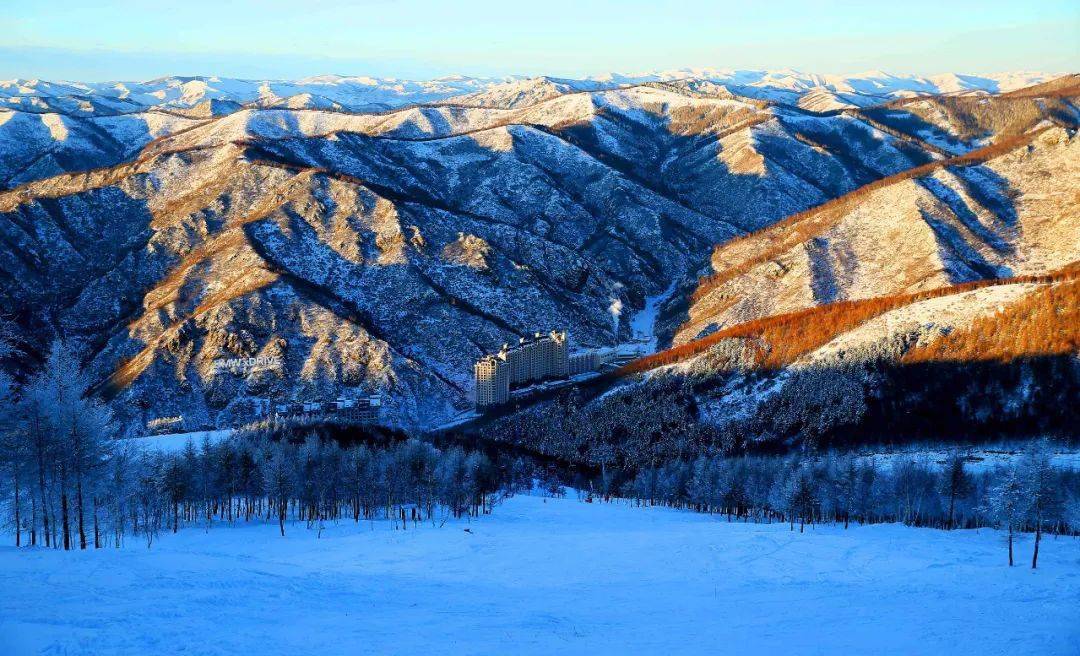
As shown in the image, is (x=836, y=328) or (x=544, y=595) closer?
(x=544, y=595)

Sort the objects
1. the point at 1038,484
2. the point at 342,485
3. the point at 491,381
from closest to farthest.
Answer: the point at 1038,484 → the point at 342,485 → the point at 491,381

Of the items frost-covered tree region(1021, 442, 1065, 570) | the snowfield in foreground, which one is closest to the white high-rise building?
the snowfield in foreground

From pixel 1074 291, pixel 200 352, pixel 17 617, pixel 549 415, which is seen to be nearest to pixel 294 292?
pixel 200 352

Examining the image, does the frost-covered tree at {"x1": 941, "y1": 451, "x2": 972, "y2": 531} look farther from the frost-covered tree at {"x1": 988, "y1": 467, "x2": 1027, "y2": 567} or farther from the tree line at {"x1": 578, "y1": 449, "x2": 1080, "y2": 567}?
the frost-covered tree at {"x1": 988, "y1": 467, "x2": 1027, "y2": 567}

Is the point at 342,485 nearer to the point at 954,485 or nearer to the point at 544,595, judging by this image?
the point at 544,595

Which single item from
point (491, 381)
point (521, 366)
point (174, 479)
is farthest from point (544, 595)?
point (521, 366)

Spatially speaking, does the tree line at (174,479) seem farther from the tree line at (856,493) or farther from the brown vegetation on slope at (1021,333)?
the brown vegetation on slope at (1021,333)

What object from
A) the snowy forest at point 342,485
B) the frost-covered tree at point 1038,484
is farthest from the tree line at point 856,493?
the frost-covered tree at point 1038,484

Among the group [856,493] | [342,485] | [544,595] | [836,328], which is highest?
[836,328]
